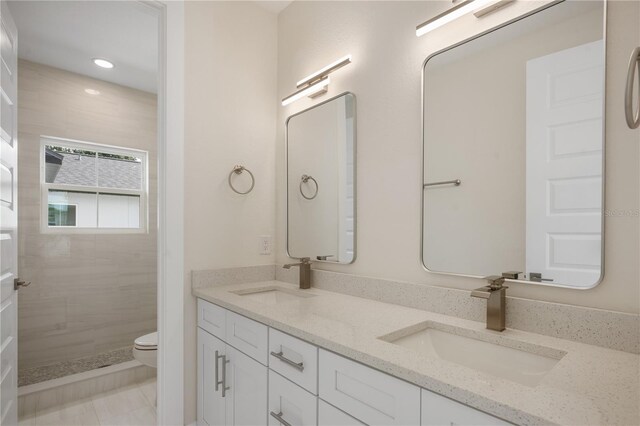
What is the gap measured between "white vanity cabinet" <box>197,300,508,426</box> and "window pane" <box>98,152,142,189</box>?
218cm

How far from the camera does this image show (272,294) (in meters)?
1.99

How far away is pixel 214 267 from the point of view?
79.6 inches

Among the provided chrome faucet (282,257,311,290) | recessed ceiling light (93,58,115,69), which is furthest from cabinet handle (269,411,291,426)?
recessed ceiling light (93,58,115,69)

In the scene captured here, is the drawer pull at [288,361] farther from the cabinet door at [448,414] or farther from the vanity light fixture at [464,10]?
the vanity light fixture at [464,10]

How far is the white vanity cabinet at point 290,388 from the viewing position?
2.80 feet

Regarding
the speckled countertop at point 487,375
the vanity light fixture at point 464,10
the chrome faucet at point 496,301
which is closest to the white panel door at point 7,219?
the speckled countertop at point 487,375

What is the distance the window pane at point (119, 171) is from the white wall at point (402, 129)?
7.37ft

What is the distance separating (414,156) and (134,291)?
10.1ft

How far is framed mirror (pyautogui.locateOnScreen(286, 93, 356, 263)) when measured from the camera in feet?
5.99

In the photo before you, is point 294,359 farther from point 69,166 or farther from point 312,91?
point 69,166


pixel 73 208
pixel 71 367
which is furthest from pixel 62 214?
pixel 71 367

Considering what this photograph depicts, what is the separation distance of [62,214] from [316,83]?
265cm

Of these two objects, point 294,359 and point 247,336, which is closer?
point 294,359

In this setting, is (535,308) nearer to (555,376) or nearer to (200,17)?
(555,376)
